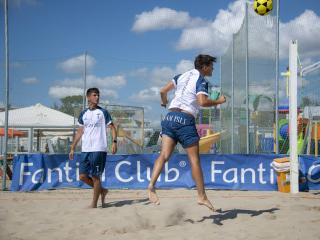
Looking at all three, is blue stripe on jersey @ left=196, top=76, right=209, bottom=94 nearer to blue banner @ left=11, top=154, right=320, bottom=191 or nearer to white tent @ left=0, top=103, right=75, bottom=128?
blue banner @ left=11, top=154, right=320, bottom=191

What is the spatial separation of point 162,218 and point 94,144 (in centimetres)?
164

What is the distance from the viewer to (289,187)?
769 cm

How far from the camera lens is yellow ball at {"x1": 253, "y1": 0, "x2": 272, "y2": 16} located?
28.2 ft

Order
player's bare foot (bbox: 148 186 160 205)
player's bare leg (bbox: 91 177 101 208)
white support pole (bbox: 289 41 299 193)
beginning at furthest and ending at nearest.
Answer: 1. white support pole (bbox: 289 41 299 193)
2. player's bare leg (bbox: 91 177 101 208)
3. player's bare foot (bbox: 148 186 160 205)

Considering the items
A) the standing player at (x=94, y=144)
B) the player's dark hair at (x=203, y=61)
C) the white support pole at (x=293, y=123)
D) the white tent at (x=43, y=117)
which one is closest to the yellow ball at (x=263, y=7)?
the white support pole at (x=293, y=123)

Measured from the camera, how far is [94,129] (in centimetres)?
608

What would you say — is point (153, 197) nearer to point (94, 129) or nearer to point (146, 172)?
point (94, 129)

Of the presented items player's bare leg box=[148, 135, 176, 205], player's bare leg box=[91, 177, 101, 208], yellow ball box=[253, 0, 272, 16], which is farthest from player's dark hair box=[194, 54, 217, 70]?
yellow ball box=[253, 0, 272, 16]

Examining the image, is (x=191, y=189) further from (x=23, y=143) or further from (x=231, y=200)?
(x=23, y=143)

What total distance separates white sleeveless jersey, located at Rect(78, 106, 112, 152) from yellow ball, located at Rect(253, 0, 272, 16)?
14.0 feet

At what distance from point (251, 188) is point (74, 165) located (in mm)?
3413

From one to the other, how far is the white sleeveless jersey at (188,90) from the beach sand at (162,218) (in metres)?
1.23

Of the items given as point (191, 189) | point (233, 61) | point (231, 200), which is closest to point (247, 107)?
point (233, 61)

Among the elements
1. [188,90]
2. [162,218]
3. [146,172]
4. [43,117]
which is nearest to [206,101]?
[188,90]
